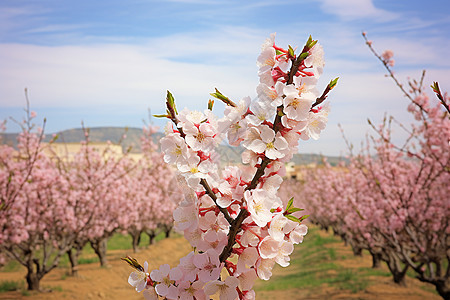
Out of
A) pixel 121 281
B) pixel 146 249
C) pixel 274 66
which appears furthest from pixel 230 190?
pixel 146 249

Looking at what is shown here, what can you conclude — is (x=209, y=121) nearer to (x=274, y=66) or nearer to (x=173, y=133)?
(x=173, y=133)

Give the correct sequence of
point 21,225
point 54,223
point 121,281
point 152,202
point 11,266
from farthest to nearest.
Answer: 1. point 152,202
2. point 11,266
3. point 121,281
4. point 54,223
5. point 21,225

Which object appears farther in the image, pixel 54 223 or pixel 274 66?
pixel 54 223

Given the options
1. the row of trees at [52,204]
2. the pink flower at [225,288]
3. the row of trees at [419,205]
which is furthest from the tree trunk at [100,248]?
the pink flower at [225,288]

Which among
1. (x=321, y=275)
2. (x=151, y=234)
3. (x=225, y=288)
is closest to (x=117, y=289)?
(x=321, y=275)

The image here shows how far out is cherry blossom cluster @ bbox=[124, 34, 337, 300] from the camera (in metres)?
1.81

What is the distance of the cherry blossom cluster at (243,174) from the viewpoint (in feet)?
5.93

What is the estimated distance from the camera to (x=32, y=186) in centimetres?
1045

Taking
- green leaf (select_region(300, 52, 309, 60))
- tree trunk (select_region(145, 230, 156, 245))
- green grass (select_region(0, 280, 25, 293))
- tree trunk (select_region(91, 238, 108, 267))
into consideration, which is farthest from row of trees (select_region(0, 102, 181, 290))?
green leaf (select_region(300, 52, 309, 60))

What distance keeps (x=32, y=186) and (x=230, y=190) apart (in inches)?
394

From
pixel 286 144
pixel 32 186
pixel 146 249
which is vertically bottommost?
pixel 146 249

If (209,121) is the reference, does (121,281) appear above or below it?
below

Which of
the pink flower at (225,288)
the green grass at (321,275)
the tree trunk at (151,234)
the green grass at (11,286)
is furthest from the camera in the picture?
the tree trunk at (151,234)

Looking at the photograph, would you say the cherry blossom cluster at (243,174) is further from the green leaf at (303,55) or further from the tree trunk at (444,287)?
the tree trunk at (444,287)
